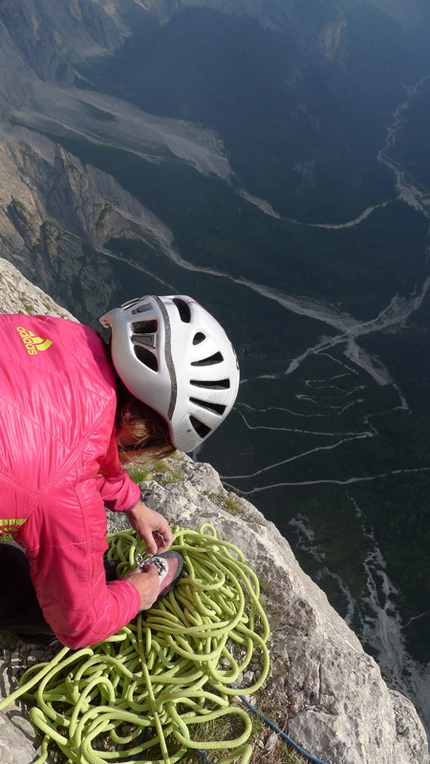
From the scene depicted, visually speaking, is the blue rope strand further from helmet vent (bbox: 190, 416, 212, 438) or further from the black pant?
helmet vent (bbox: 190, 416, 212, 438)

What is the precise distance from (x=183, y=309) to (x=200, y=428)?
1042 mm

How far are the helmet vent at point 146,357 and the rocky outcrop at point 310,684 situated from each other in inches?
121

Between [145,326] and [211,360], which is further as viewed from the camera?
[211,360]

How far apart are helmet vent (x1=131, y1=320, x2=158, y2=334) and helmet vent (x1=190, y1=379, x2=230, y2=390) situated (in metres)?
0.52

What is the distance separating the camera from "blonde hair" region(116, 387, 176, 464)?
395 centimetres

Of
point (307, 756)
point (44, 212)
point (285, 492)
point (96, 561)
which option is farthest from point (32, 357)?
point (44, 212)

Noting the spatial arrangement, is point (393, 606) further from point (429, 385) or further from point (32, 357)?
point (32, 357)

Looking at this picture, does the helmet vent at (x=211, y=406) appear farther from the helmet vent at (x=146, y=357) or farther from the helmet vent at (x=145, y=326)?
the helmet vent at (x=145, y=326)

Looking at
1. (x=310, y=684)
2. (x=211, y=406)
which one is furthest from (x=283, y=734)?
(x=211, y=406)

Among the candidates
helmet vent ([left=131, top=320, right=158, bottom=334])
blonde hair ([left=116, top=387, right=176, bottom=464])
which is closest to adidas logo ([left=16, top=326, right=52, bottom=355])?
blonde hair ([left=116, top=387, right=176, bottom=464])

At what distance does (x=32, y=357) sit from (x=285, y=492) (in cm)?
11220

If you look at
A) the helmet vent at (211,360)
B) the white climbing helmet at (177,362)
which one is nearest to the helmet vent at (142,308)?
the white climbing helmet at (177,362)

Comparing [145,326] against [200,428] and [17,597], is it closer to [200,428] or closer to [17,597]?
[200,428]

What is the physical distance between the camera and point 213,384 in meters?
4.38
